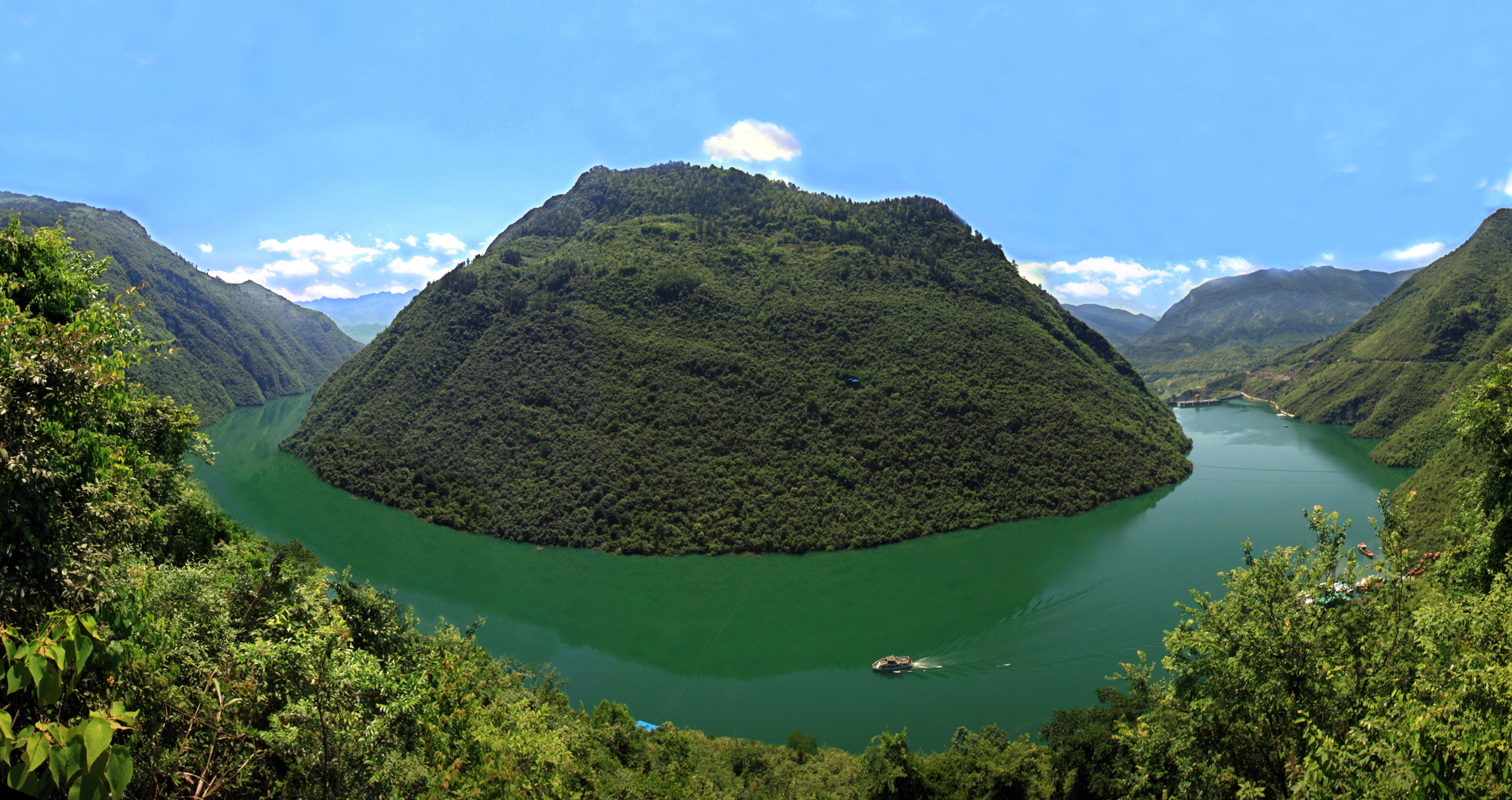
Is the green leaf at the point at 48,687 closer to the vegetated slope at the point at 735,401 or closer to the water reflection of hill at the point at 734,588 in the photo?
the water reflection of hill at the point at 734,588

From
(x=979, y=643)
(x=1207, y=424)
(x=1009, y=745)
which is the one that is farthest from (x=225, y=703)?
(x=1207, y=424)

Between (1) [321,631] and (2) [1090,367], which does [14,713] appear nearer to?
(1) [321,631]

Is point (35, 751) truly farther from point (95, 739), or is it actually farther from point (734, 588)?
point (734, 588)

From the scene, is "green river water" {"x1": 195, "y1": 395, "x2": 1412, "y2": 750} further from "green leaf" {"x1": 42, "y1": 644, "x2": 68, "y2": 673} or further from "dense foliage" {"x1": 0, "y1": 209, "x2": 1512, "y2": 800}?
"green leaf" {"x1": 42, "y1": 644, "x2": 68, "y2": 673}

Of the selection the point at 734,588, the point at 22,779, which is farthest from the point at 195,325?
the point at 22,779

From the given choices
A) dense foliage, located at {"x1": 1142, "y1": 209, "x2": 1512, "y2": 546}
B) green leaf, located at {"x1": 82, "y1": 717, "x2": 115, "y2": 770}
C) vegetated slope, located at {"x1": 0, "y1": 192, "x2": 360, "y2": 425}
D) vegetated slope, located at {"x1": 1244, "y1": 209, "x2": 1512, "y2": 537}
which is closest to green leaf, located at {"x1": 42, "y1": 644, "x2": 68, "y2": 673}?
green leaf, located at {"x1": 82, "y1": 717, "x2": 115, "y2": 770}

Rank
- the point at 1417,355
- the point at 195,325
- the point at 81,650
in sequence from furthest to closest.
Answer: the point at 195,325 < the point at 1417,355 < the point at 81,650

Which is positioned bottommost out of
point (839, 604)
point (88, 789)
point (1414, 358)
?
point (839, 604)
